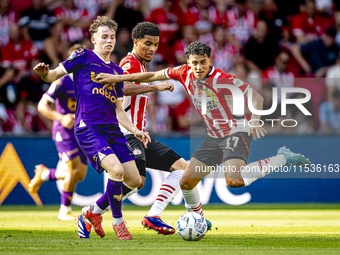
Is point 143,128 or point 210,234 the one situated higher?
point 143,128

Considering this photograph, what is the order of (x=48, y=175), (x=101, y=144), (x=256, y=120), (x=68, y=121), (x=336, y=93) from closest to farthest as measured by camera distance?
(x=101, y=144)
(x=256, y=120)
(x=68, y=121)
(x=48, y=175)
(x=336, y=93)

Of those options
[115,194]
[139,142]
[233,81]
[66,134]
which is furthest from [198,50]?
[66,134]

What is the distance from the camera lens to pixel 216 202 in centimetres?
970

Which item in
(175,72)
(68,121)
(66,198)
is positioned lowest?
(66,198)

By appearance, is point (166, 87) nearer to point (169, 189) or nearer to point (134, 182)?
point (134, 182)

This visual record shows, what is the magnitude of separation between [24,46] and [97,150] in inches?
289

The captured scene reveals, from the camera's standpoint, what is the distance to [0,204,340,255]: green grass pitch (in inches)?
170

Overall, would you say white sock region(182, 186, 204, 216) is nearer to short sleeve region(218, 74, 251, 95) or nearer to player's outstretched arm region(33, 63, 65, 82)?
short sleeve region(218, 74, 251, 95)

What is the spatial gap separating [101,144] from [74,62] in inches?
38.2

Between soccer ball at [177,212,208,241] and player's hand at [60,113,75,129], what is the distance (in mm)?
2840

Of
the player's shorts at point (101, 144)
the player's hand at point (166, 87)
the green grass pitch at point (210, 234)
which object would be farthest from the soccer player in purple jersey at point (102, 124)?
the player's hand at point (166, 87)

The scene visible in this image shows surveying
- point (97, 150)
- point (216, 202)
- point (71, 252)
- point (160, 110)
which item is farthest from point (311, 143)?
point (71, 252)

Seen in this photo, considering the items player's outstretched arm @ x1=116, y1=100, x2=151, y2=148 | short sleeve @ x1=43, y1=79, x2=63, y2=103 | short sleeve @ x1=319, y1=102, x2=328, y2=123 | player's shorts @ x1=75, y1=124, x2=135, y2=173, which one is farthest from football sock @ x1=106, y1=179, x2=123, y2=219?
short sleeve @ x1=319, y1=102, x2=328, y2=123

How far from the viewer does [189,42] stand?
11625 millimetres
